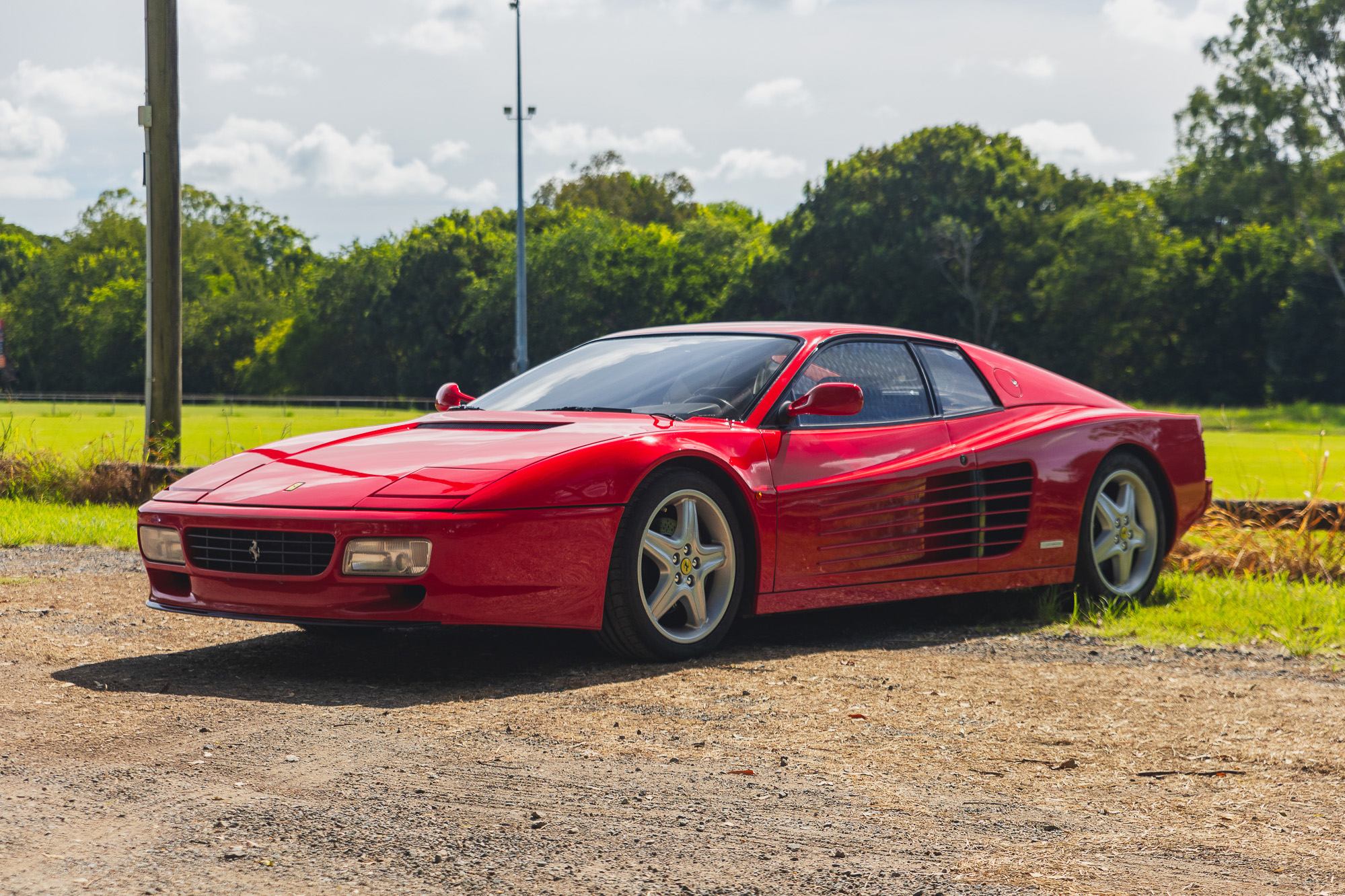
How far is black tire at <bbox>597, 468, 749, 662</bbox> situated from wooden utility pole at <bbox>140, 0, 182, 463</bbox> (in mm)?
7263

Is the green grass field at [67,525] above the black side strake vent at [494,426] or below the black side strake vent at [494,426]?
below

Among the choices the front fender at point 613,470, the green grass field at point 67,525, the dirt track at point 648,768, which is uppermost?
the front fender at point 613,470

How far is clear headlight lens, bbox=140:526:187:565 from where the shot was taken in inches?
183

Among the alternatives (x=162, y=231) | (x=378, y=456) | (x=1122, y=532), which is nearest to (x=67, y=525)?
(x=162, y=231)

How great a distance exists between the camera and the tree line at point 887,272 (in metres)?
44.8

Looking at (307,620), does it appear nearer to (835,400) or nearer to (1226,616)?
(835,400)

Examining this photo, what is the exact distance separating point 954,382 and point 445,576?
9.13ft

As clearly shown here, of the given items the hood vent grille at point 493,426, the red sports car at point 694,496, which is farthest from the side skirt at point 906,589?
the hood vent grille at point 493,426

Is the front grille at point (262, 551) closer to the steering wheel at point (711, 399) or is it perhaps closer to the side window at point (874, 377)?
the steering wheel at point (711, 399)

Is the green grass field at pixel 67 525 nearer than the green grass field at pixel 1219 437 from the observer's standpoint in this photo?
Yes

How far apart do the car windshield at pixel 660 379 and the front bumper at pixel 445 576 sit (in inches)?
35.0

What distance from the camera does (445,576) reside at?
4234 mm

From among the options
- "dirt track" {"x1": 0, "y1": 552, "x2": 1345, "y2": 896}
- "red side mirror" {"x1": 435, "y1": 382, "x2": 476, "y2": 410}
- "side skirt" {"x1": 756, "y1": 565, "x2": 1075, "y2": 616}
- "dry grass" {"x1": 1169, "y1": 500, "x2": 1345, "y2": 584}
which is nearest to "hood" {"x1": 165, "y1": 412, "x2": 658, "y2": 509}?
"dirt track" {"x1": 0, "y1": 552, "x2": 1345, "y2": 896}

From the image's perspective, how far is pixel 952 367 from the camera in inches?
243
